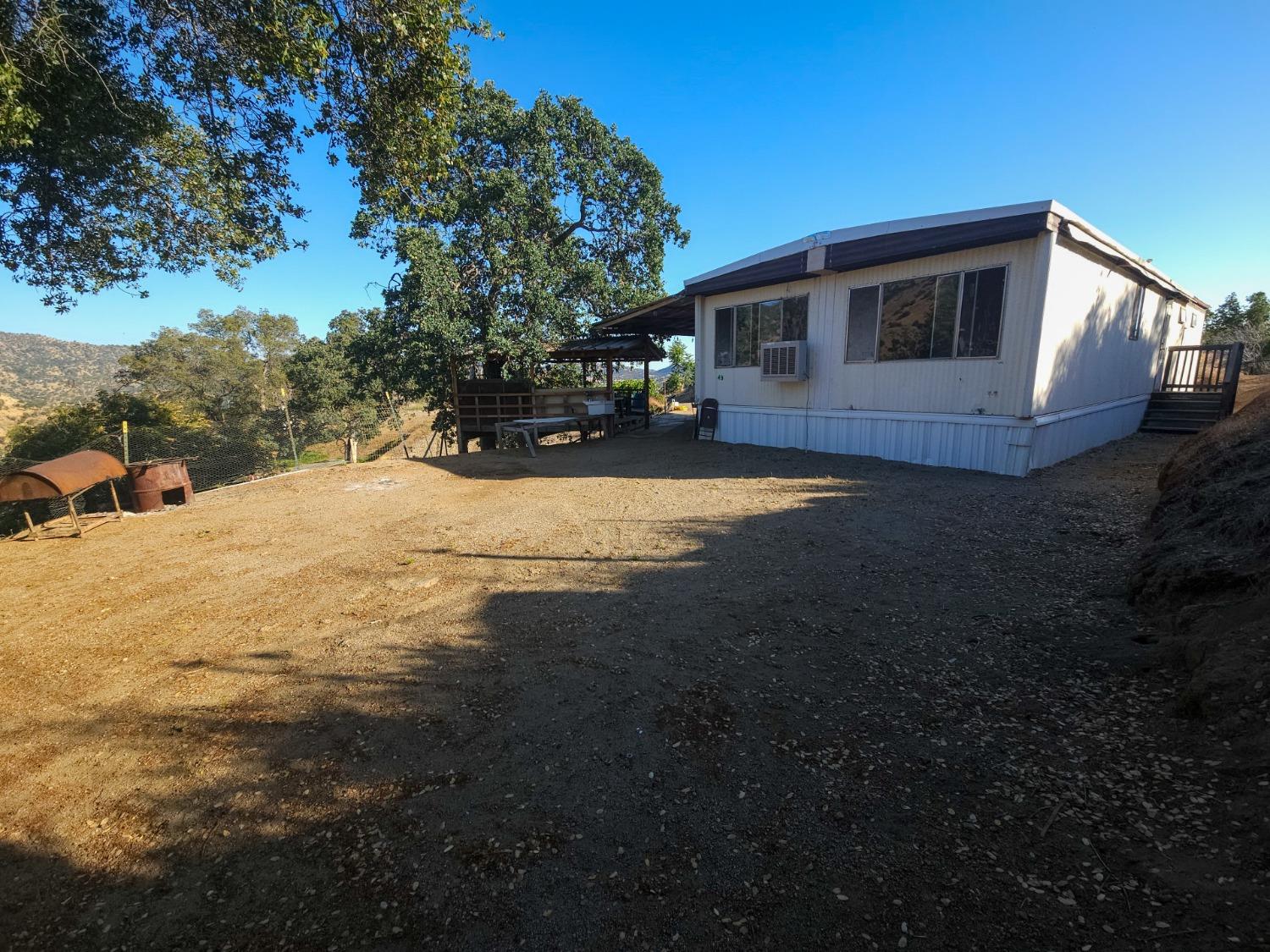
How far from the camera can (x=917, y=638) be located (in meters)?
3.33

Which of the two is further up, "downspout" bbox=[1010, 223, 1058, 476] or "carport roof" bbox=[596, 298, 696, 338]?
"carport roof" bbox=[596, 298, 696, 338]

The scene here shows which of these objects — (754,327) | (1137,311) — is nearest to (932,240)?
(754,327)

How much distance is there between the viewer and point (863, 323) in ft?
30.8

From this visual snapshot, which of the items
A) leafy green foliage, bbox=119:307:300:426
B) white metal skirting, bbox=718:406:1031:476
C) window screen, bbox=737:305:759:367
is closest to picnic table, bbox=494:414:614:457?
white metal skirting, bbox=718:406:1031:476

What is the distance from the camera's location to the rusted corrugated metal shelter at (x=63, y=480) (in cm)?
621

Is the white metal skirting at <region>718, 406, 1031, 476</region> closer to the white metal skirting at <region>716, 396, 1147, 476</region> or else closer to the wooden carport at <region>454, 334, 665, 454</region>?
the white metal skirting at <region>716, 396, 1147, 476</region>

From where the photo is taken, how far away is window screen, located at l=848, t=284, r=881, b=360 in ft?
30.1

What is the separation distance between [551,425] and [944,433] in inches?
342

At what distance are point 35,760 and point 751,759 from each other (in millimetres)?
3494

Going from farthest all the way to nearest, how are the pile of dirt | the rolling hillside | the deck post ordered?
1. the rolling hillside
2. the deck post
3. the pile of dirt

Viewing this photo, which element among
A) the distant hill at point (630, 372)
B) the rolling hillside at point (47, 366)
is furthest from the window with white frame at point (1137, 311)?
the rolling hillside at point (47, 366)

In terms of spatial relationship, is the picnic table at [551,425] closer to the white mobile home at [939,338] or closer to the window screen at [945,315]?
the white mobile home at [939,338]

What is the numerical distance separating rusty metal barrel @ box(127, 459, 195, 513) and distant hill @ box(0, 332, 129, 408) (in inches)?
2303

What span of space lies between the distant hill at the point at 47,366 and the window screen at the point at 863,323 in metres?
66.2
